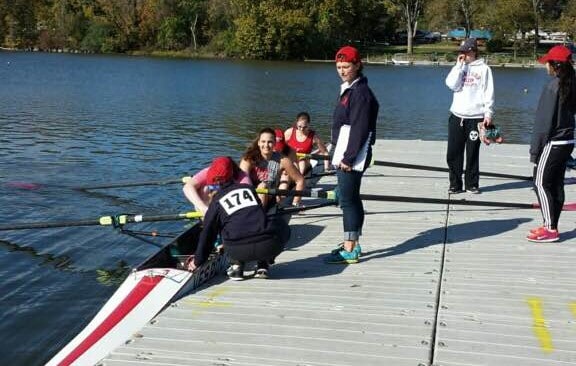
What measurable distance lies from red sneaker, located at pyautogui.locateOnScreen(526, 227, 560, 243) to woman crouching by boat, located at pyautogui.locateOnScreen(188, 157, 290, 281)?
291 centimetres

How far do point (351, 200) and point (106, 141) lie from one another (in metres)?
15.0

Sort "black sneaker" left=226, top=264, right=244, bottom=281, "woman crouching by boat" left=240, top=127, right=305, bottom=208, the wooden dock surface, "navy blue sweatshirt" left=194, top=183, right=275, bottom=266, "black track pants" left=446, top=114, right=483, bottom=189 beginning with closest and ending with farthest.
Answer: the wooden dock surface
"navy blue sweatshirt" left=194, top=183, right=275, bottom=266
"black sneaker" left=226, top=264, right=244, bottom=281
"woman crouching by boat" left=240, top=127, right=305, bottom=208
"black track pants" left=446, top=114, right=483, bottom=189

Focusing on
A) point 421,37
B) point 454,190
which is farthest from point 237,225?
point 421,37

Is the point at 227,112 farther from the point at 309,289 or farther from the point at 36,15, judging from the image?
the point at 36,15

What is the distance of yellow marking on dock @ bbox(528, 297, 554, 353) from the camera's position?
16.2 feet

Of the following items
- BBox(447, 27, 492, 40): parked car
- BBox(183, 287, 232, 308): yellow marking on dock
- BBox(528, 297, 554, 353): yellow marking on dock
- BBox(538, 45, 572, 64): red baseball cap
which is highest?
BBox(447, 27, 492, 40): parked car

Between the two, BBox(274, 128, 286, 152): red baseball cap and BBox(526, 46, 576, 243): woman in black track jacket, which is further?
BBox(274, 128, 286, 152): red baseball cap

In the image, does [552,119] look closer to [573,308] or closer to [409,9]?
[573,308]

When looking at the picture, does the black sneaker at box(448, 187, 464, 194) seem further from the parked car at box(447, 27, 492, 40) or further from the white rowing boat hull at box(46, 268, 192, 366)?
the parked car at box(447, 27, 492, 40)

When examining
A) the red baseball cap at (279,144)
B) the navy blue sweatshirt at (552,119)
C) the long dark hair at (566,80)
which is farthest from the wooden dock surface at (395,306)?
the long dark hair at (566,80)

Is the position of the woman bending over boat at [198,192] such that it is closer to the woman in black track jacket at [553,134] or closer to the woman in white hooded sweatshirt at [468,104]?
the woman in black track jacket at [553,134]

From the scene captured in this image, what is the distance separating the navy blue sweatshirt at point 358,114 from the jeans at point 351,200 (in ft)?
0.50

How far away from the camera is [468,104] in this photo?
936 centimetres

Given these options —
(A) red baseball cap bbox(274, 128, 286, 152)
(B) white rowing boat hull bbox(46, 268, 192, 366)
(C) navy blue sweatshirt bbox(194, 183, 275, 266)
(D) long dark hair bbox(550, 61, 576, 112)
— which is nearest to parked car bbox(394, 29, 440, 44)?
(A) red baseball cap bbox(274, 128, 286, 152)
